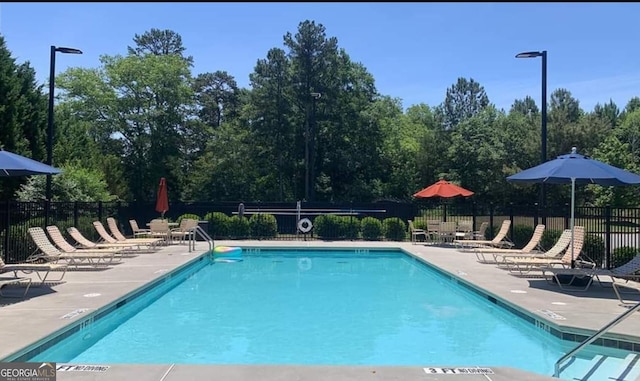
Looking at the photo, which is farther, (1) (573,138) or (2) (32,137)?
(1) (573,138)

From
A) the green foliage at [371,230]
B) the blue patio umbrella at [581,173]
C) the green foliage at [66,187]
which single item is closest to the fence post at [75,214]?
the green foliage at [66,187]

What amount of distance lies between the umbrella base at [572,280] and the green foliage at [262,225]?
12991 millimetres

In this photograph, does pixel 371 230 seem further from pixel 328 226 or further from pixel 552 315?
pixel 552 315

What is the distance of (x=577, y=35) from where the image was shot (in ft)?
49.1

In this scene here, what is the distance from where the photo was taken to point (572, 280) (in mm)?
10008

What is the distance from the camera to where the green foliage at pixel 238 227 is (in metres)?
21.3

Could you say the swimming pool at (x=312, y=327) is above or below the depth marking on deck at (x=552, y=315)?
below

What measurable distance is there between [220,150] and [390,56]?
13.5 m

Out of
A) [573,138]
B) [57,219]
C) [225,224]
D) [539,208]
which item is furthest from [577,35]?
Result: [573,138]

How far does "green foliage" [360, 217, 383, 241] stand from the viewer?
21.3m

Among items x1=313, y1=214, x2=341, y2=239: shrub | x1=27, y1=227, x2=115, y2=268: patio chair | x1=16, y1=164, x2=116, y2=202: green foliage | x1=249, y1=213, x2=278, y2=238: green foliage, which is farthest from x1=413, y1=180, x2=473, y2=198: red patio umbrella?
x1=16, y1=164, x2=116, y2=202: green foliage

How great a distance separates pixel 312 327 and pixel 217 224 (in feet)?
45.4

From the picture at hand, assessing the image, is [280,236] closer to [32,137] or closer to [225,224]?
[225,224]

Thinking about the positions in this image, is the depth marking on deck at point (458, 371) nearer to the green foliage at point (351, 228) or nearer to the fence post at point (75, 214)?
the fence post at point (75, 214)
